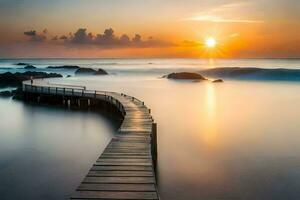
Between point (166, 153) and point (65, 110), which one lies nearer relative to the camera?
point (166, 153)

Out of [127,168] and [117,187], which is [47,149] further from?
[117,187]

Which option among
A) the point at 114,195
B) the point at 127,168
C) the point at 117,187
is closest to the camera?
the point at 114,195

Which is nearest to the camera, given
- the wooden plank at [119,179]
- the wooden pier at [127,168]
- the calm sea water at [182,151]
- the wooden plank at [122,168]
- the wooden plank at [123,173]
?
the wooden pier at [127,168]

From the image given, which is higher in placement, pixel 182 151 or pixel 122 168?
pixel 122 168

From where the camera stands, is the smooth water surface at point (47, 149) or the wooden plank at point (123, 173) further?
the smooth water surface at point (47, 149)

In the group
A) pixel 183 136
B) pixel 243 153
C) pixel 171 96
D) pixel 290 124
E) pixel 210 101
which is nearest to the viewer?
pixel 243 153

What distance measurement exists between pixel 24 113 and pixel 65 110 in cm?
349

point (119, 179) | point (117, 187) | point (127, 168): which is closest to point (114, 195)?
point (117, 187)

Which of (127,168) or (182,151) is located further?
(182,151)

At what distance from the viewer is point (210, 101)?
37.6m

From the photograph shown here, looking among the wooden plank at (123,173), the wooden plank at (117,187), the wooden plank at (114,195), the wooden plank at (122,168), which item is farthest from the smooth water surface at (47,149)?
the wooden plank at (114,195)

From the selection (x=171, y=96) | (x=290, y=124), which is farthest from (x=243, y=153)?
(x=171, y=96)

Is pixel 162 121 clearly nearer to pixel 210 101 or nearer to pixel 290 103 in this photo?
Result: pixel 210 101

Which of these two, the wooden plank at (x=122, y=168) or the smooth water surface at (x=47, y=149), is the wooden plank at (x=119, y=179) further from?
the smooth water surface at (x=47, y=149)
